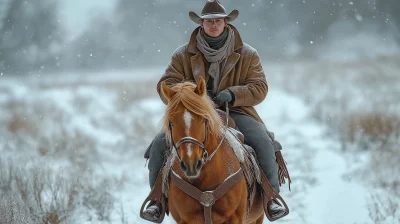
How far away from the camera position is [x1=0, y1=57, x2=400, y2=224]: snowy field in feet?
20.6

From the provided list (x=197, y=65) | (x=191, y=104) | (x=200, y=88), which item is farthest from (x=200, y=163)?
(x=197, y=65)

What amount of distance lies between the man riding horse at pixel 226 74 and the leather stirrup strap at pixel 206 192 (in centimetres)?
69

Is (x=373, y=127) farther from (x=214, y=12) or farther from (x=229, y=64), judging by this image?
(x=214, y=12)

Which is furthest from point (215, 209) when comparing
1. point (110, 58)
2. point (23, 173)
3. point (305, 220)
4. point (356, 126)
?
point (110, 58)

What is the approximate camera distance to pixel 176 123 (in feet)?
11.0

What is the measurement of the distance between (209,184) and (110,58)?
52234 millimetres

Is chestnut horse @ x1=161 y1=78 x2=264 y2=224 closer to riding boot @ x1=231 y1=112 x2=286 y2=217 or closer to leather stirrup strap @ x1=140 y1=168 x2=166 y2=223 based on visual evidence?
leather stirrup strap @ x1=140 y1=168 x2=166 y2=223

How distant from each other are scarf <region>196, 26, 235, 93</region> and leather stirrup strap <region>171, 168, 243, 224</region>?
3.73 feet

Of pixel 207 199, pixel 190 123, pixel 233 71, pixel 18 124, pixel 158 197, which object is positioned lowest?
pixel 18 124

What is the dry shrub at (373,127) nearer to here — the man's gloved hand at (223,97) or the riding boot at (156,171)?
the man's gloved hand at (223,97)

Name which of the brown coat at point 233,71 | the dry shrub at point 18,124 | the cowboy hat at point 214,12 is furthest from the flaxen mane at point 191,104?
the dry shrub at point 18,124

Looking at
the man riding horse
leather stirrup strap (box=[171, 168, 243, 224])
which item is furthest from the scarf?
leather stirrup strap (box=[171, 168, 243, 224])

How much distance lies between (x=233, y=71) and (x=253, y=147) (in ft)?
2.31

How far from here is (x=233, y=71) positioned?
4.65 metres
